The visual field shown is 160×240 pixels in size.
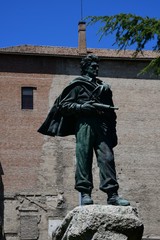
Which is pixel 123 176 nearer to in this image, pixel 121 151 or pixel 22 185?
pixel 121 151

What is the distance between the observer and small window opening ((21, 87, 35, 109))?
3170cm

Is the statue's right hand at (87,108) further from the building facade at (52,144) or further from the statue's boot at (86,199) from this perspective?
the building facade at (52,144)

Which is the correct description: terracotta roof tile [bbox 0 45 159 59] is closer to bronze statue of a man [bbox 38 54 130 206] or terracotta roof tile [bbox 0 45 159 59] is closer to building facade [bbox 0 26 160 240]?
building facade [bbox 0 26 160 240]

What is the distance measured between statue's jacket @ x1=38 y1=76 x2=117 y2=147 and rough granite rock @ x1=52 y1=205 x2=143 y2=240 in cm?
91

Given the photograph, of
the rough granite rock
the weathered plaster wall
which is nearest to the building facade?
the weathered plaster wall

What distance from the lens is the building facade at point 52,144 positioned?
30.0m

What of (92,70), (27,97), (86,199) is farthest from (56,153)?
(86,199)

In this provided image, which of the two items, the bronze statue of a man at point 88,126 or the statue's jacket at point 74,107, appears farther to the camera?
the statue's jacket at point 74,107

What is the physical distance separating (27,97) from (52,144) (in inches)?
113

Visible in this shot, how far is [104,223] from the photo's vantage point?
5398 mm

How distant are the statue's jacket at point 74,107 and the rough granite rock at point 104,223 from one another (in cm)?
91

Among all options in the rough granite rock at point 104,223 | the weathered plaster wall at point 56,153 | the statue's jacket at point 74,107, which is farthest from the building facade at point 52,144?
the rough granite rock at point 104,223

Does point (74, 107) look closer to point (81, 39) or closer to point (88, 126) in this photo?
point (88, 126)

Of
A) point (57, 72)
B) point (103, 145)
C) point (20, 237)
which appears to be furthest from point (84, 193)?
point (57, 72)
